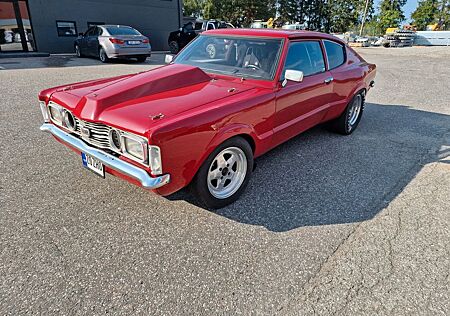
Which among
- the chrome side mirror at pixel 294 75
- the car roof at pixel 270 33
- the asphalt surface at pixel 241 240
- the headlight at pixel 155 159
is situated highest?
the car roof at pixel 270 33

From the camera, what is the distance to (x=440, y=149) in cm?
459

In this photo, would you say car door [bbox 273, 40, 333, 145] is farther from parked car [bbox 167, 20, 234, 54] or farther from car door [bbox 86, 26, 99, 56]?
parked car [bbox 167, 20, 234, 54]

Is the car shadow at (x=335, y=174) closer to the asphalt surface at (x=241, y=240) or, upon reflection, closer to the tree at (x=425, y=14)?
the asphalt surface at (x=241, y=240)

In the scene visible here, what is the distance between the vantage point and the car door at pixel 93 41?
12578mm

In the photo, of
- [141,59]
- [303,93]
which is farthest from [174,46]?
[303,93]

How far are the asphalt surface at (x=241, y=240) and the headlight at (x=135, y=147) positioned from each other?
69 centimetres

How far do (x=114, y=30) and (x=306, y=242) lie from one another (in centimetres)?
1217

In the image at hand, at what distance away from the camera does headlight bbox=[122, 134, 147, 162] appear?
7.54 feet

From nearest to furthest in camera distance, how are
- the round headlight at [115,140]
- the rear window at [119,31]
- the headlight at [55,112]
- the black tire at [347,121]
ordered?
the round headlight at [115,140]
the headlight at [55,112]
the black tire at [347,121]
the rear window at [119,31]

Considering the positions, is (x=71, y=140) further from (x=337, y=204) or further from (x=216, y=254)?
(x=337, y=204)

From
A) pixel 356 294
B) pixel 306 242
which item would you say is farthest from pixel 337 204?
pixel 356 294

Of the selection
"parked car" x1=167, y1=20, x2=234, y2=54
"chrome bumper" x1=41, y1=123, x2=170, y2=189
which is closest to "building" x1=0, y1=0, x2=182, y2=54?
"parked car" x1=167, y1=20, x2=234, y2=54

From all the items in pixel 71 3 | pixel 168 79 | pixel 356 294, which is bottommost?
pixel 356 294

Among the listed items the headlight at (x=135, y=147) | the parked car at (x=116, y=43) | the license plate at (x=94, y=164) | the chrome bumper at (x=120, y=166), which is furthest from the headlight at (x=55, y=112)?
the parked car at (x=116, y=43)
